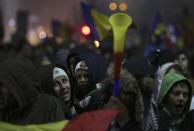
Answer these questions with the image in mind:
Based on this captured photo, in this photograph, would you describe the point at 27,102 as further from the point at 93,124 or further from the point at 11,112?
the point at 93,124

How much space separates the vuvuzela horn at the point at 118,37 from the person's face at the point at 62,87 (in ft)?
5.29

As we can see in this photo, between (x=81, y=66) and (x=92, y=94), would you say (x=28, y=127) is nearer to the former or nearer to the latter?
(x=92, y=94)

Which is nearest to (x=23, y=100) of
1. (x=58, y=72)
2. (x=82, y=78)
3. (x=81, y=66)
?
(x=58, y=72)

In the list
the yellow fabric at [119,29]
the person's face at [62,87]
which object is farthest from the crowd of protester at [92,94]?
the yellow fabric at [119,29]

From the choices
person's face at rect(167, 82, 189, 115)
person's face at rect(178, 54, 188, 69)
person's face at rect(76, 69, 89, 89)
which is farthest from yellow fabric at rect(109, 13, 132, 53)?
person's face at rect(178, 54, 188, 69)

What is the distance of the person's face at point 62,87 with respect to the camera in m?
7.63

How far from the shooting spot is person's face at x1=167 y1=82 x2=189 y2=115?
24.5 ft

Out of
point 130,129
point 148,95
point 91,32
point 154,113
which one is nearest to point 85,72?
point 148,95

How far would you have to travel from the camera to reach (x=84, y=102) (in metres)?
7.63

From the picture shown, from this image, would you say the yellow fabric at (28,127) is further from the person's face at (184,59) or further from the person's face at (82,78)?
the person's face at (184,59)

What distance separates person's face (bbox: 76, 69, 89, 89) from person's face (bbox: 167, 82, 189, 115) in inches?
53.4

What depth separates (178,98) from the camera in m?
7.50

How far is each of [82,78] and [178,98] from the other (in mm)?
1513

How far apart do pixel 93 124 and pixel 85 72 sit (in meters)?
2.99
